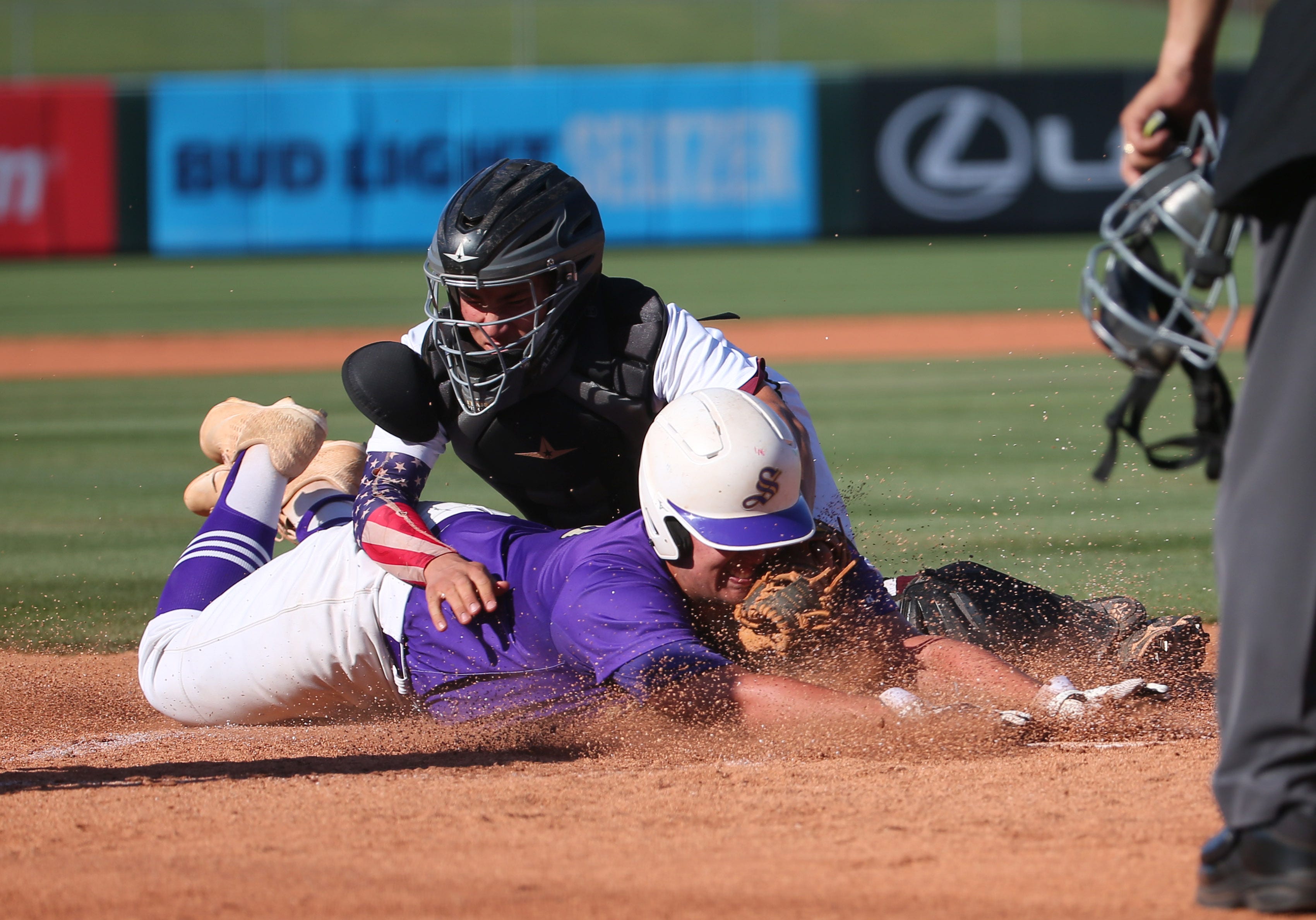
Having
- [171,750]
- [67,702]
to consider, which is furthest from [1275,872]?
[67,702]

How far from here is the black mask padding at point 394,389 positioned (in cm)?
432

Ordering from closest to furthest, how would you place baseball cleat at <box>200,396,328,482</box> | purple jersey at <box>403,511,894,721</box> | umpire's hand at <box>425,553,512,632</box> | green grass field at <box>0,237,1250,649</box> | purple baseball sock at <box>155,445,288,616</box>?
purple jersey at <box>403,511,894,721</box>
umpire's hand at <box>425,553,512,632</box>
purple baseball sock at <box>155,445,288,616</box>
baseball cleat at <box>200,396,328,482</box>
green grass field at <box>0,237,1250,649</box>

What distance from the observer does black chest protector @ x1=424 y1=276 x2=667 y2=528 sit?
442 centimetres

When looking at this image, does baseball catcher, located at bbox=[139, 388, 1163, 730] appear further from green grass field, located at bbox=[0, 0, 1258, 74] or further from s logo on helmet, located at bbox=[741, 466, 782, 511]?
green grass field, located at bbox=[0, 0, 1258, 74]

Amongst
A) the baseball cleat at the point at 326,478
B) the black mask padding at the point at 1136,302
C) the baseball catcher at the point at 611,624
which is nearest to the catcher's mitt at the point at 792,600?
the baseball catcher at the point at 611,624

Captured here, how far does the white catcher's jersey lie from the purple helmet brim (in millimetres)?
493

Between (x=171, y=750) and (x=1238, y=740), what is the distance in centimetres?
274

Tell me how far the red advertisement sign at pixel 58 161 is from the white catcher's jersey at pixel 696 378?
20.9m

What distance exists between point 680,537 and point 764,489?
0.24 meters

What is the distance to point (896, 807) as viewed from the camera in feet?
10.5

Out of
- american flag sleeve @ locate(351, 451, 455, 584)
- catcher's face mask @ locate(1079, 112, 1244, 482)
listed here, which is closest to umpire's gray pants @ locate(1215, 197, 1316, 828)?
catcher's face mask @ locate(1079, 112, 1244, 482)

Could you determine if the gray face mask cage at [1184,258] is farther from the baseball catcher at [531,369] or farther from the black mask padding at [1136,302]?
the baseball catcher at [531,369]

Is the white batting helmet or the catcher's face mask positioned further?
the white batting helmet

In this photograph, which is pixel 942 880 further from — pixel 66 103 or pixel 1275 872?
pixel 66 103
